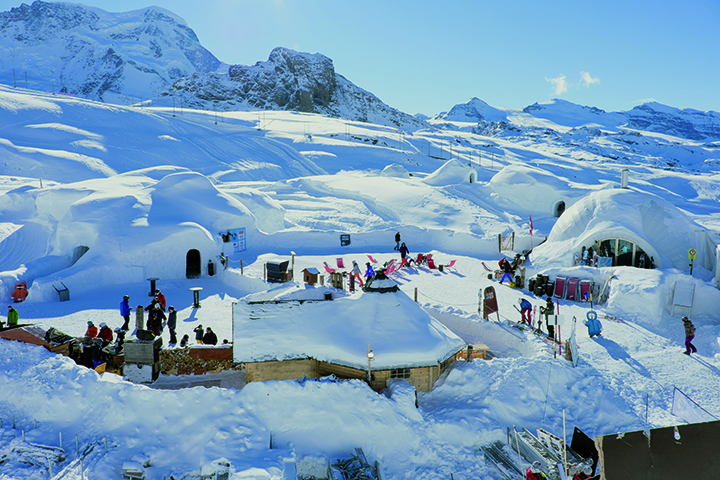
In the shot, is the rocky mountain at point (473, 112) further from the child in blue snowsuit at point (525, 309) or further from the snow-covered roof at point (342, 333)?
the snow-covered roof at point (342, 333)

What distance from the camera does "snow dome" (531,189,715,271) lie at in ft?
60.3

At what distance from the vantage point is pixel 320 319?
32.0 feet

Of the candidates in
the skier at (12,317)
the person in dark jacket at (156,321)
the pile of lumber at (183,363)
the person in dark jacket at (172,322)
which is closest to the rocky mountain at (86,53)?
the skier at (12,317)

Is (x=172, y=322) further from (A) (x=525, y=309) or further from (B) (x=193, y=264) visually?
(A) (x=525, y=309)

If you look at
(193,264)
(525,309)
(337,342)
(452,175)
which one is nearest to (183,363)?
(337,342)

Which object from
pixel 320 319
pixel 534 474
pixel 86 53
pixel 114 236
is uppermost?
pixel 86 53

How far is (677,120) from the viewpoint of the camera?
163 m

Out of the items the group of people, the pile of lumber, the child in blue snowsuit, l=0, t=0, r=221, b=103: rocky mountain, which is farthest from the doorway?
l=0, t=0, r=221, b=103: rocky mountain

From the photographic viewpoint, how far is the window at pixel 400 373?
950 centimetres

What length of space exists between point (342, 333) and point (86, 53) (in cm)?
Result: 18478

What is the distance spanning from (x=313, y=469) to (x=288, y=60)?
12919 cm

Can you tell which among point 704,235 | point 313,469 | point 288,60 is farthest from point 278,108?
point 313,469

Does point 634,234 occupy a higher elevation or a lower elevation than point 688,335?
higher

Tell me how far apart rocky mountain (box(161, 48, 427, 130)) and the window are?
93193 mm
